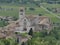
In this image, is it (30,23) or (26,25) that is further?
(30,23)

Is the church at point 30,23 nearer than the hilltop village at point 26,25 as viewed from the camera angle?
No

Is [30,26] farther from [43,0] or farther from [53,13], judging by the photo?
[43,0]

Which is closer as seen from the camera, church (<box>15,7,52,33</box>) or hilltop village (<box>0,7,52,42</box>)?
hilltop village (<box>0,7,52,42</box>)

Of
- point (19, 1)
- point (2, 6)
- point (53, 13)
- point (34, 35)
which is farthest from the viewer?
point (19, 1)

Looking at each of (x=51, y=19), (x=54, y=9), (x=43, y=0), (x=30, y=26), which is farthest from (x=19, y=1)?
(x=30, y=26)

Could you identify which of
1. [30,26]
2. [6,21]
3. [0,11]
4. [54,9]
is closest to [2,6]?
[0,11]

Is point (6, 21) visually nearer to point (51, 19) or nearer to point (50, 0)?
point (51, 19)

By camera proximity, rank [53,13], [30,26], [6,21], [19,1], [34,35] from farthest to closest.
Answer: [19,1], [53,13], [6,21], [30,26], [34,35]

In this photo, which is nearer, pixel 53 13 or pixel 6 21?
pixel 6 21
